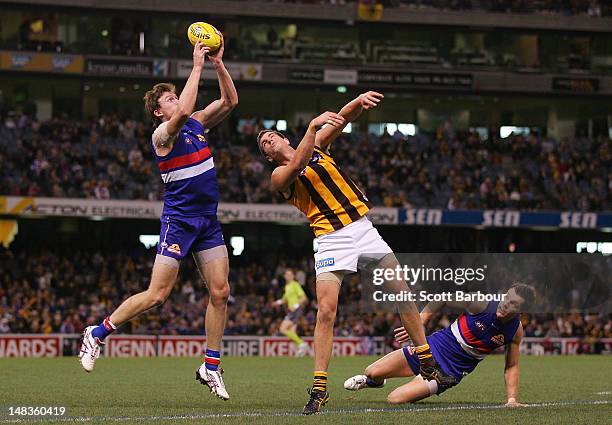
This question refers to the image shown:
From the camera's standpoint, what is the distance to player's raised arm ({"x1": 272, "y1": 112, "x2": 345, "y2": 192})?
31.0 ft

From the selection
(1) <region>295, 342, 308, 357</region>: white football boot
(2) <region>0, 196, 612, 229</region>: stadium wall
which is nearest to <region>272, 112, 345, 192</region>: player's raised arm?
(1) <region>295, 342, 308, 357</region>: white football boot

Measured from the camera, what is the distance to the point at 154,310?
32.3 m

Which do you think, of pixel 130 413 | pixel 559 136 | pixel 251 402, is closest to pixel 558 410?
pixel 251 402

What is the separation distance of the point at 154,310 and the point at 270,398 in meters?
20.7

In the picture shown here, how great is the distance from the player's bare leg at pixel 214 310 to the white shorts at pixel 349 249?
916 mm

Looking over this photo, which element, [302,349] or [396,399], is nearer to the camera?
[396,399]

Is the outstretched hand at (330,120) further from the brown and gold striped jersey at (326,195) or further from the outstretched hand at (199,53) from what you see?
the outstretched hand at (199,53)

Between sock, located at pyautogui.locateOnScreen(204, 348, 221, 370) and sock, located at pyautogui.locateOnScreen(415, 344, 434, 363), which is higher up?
sock, located at pyautogui.locateOnScreen(415, 344, 434, 363)

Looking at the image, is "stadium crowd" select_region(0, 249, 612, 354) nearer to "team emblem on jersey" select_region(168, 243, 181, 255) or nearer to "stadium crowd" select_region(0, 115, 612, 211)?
"stadium crowd" select_region(0, 115, 612, 211)

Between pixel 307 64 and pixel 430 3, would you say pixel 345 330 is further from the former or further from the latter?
pixel 430 3

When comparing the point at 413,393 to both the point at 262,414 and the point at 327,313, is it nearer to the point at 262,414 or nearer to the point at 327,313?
the point at 327,313

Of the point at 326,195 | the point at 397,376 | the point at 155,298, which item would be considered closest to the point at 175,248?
the point at 155,298

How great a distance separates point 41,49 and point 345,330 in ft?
49.9

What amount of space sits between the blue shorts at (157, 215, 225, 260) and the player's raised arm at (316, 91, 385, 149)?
1.27 meters
